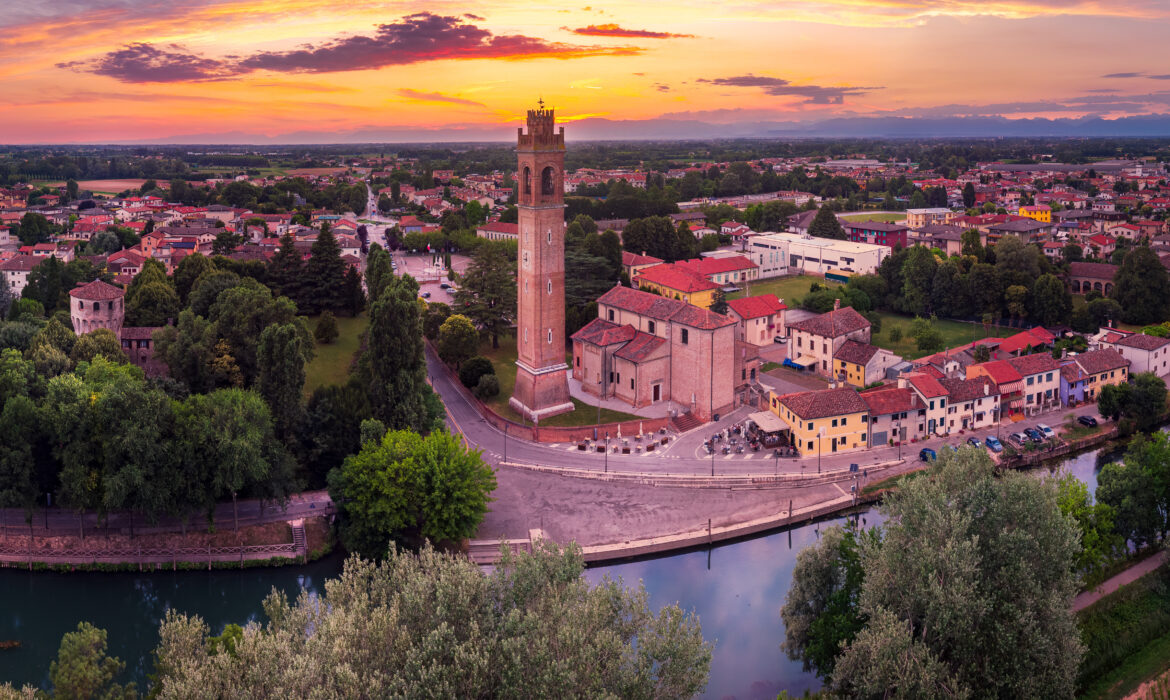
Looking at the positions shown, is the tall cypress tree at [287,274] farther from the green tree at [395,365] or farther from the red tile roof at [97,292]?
the green tree at [395,365]

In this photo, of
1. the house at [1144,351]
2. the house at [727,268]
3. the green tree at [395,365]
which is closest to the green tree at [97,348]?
the green tree at [395,365]

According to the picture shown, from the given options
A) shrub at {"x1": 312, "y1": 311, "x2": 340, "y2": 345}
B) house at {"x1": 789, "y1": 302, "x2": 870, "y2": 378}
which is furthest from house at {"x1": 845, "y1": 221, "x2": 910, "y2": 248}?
shrub at {"x1": 312, "y1": 311, "x2": 340, "y2": 345}

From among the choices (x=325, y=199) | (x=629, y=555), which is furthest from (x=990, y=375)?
(x=325, y=199)

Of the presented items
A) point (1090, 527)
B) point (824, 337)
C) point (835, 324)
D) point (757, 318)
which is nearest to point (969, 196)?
point (757, 318)

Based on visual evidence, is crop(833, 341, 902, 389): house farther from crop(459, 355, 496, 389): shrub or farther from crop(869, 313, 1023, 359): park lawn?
crop(459, 355, 496, 389): shrub

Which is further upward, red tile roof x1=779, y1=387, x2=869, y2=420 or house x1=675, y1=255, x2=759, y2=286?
house x1=675, y1=255, x2=759, y2=286

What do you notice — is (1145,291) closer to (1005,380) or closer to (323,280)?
(1005,380)
